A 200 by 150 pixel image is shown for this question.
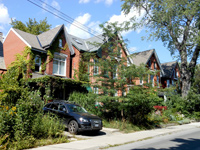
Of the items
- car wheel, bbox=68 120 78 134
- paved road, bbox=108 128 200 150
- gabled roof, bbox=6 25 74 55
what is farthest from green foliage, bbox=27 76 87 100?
paved road, bbox=108 128 200 150

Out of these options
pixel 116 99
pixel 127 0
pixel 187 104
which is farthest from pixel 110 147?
pixel 127 0

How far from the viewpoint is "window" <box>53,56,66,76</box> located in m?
20.1

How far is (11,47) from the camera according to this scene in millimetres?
20578

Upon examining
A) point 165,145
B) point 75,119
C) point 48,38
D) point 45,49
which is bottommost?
point 165,145

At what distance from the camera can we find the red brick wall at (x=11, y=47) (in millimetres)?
19422

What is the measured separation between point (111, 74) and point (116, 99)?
6.41ft

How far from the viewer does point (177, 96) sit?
875 inches

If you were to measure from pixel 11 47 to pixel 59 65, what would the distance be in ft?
19.1

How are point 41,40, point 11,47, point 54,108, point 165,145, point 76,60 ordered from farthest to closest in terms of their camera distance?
point 76,60, point 41,40, point 11,47, point 54,108, point 165,145

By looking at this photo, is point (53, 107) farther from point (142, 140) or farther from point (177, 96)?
point (177, 96)

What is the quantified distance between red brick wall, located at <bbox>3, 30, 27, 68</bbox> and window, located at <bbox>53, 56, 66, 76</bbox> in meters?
3.59

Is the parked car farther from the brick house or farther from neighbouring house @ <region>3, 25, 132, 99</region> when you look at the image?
the brick house

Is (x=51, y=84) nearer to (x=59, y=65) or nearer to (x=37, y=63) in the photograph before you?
(x=37, y=63)

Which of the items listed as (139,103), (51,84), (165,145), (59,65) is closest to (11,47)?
(59,65)
